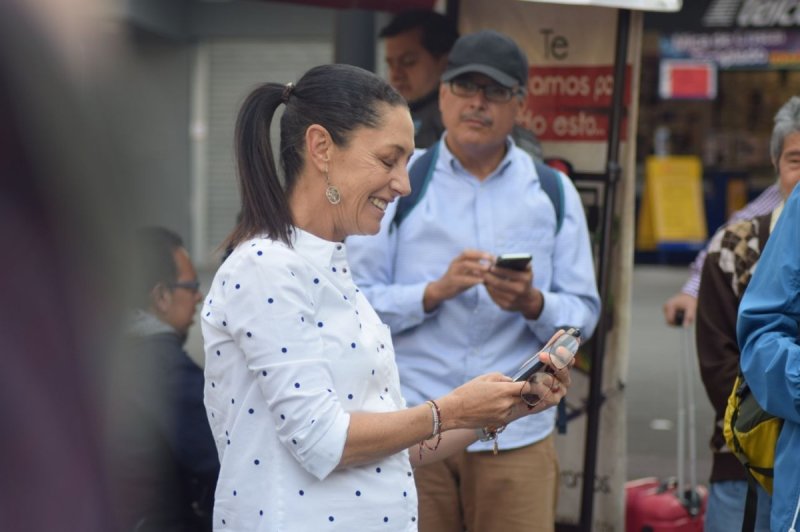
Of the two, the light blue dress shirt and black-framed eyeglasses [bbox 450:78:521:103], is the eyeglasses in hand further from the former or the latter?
black-framed eyeglasses [bbox 450:78:521:103]

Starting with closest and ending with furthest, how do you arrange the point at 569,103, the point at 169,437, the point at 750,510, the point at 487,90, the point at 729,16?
the point at 750,510
the point at 487,90
the point at 169,437
the point at 569,103
the point at 729,16

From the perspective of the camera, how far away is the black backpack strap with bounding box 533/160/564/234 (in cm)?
373

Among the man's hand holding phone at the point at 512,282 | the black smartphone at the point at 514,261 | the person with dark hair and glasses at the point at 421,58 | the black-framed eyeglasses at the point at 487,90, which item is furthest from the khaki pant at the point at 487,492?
the person with dark hair and glasses at the point at 421,58

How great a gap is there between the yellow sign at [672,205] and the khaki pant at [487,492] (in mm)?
14125

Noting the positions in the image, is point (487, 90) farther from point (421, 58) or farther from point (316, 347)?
point (316, 347)

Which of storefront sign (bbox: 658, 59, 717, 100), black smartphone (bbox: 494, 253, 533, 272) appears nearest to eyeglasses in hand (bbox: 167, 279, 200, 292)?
black smartphone (bbox: 494, 253, 533, 272)

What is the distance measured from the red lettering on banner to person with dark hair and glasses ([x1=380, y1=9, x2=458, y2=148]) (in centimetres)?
36

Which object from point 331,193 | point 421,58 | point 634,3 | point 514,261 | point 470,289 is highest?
point 634,3

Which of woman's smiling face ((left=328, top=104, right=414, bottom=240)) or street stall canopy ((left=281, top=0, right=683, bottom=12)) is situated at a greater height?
street stall canopy ((left=281, top=0, right=683, bottom=12))

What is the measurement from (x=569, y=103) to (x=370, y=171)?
254 centimetres

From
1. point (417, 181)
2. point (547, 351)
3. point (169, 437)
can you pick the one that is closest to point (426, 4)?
point (417, 181)

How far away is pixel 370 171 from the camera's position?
2.36 metres

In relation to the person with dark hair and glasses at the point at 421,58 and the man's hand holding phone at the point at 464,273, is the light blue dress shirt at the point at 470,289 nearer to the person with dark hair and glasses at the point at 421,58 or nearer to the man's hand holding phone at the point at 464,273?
the man's hand holding phone at the point at 464,273

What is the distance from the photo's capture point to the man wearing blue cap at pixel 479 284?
357 cm
